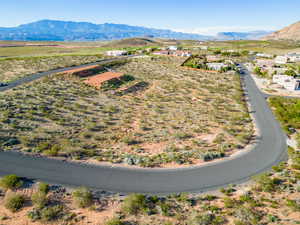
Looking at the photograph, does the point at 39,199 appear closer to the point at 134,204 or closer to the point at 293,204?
the point at 134,204

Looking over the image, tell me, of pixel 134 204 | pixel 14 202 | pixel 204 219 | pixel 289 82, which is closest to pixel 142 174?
pixel 134 204

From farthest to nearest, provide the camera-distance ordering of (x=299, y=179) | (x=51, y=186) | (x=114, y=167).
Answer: (x=114, y=167)
(x=299, y=179)
(x=51, y=186)

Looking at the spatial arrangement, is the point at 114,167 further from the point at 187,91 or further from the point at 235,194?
the point at 187,91

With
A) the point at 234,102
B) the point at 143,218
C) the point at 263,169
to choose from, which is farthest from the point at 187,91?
the point at 143,218

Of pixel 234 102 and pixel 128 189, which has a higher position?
pixel 234 102

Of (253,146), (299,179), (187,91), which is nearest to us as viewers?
(299,179)

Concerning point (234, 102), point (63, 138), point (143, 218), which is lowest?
point (143, 218)

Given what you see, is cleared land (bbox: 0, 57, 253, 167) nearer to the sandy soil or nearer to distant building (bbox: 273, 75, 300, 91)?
the sandy soil
